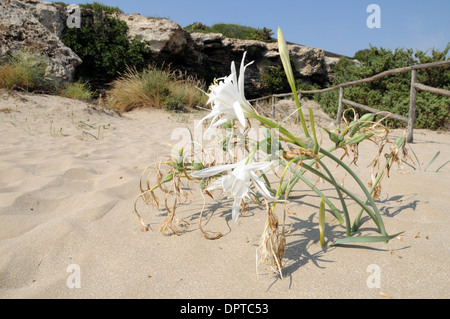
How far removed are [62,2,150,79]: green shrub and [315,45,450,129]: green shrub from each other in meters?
6.83

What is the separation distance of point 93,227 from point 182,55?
10.3m

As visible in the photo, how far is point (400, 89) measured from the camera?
7.54 meters

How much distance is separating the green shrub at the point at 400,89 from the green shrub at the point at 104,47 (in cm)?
683

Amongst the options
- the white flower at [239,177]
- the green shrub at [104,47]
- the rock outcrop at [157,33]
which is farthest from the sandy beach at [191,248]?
the rock outcrop at [157,33]

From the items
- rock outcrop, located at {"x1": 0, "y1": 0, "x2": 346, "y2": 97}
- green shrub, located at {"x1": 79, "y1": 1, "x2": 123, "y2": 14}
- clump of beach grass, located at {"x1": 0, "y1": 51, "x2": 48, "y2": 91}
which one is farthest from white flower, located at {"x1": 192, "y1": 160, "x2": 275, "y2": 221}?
green shrub, located at {"x1": 79, "y1": 1, "x2": 123, "y2": 14}

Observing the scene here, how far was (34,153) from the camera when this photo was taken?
99.6 inches

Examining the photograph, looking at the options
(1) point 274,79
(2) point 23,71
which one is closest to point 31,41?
(2) point 23,71

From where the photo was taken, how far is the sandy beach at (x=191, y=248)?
2.94 ft

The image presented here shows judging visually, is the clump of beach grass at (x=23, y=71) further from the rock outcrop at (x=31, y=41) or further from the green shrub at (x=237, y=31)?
the green shrub at (x=237, y=31)

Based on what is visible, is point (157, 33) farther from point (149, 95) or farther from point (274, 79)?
point (274, 79)

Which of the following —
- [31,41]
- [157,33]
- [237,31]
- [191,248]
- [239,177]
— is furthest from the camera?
[237,31]

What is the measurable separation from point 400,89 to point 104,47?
917cm

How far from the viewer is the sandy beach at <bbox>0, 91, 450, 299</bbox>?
896 mm
